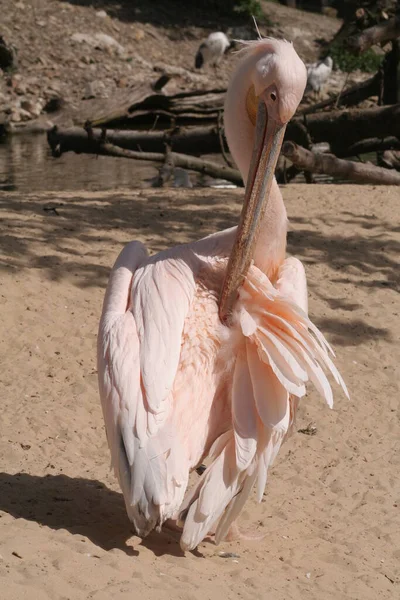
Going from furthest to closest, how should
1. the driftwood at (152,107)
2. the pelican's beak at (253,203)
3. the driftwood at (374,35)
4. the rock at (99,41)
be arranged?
the rock at (99,41)
the driftwood at (152,107)
the driftwood at (374,35)
the pelican's beak at (253,203)

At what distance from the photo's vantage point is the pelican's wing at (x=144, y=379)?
323 cm

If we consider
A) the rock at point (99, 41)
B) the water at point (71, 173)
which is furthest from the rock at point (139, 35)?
the water at point (71, 173)

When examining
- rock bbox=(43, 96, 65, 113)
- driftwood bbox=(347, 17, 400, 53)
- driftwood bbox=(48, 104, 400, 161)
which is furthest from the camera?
rock bbox=(43, 96, 65, 113)

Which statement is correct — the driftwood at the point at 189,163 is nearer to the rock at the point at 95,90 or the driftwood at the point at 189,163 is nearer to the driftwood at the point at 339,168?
the driftwood at the point at 339,168

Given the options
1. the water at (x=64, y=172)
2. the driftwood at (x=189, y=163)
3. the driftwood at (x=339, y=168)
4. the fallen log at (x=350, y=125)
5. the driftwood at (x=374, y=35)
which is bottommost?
the water at (x=64, y=172)

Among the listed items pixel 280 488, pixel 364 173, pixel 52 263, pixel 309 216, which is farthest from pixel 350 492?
pixel 364 173

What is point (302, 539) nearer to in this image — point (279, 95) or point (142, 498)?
point (142, 498)

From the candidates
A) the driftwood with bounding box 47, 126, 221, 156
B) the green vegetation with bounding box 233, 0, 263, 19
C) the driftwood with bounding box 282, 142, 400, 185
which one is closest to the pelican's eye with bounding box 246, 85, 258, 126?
Answer: the driftwood with bounding box 282, 142, 400, 185

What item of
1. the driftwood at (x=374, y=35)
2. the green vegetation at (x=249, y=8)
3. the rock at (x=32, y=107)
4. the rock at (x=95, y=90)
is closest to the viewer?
the driftwood at (x=374, y=35)

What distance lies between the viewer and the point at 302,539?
4.01 meters

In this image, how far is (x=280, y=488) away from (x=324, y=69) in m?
17.6

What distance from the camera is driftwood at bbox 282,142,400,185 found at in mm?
8945

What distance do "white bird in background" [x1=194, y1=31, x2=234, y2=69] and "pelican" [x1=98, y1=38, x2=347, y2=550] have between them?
18.6 metres

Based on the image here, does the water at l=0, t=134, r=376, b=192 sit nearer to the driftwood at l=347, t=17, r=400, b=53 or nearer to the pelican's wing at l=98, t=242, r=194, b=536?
the driftwood at l=347, t=17, r=400, b=53
